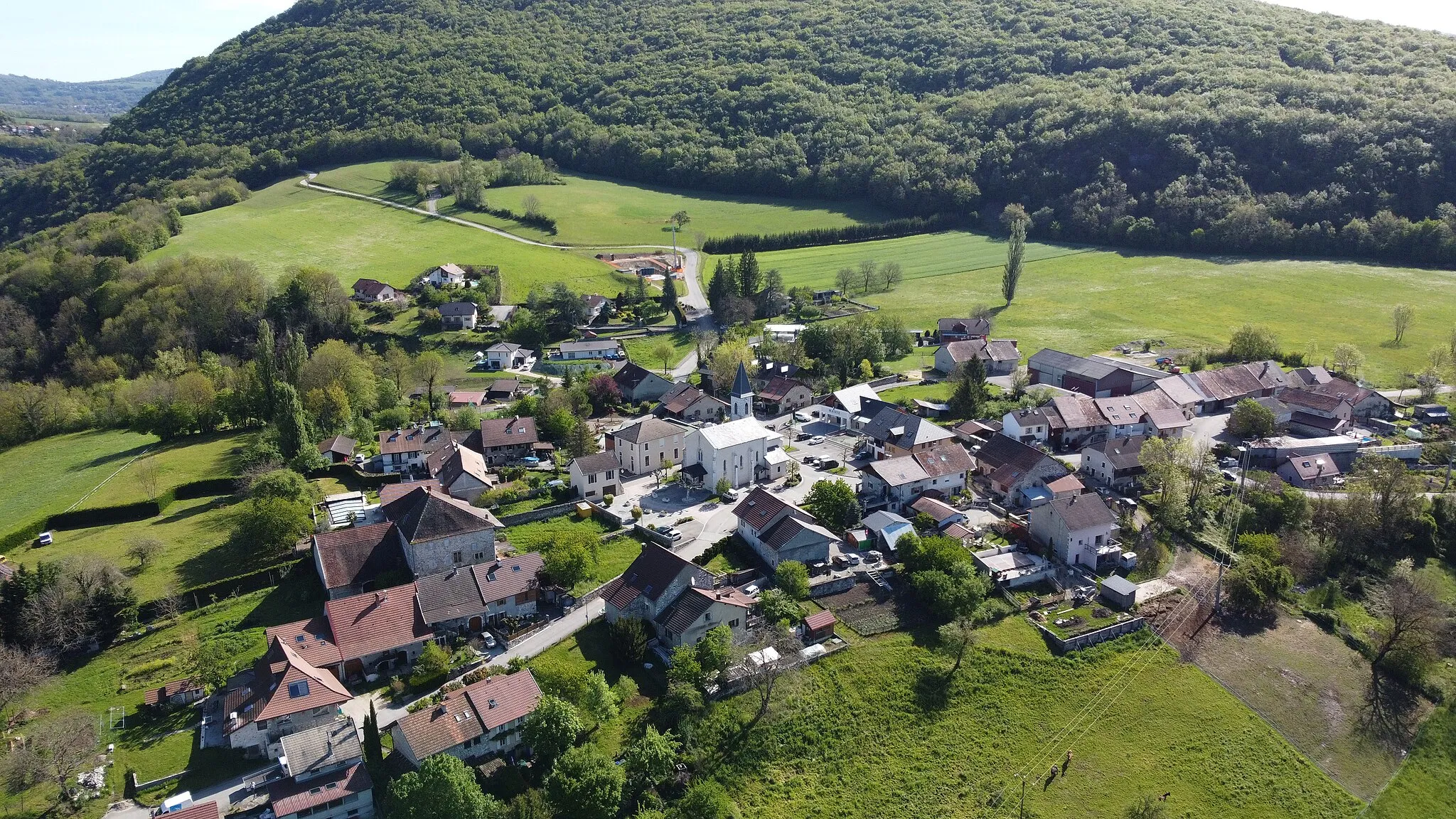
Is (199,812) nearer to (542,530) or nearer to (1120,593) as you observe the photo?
(542,530)

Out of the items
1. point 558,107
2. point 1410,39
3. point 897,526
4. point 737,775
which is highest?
point 1410,39

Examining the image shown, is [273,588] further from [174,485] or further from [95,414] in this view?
[95,414]

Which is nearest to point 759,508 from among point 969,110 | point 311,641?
point 311,641

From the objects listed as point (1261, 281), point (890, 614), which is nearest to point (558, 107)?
point (1261, 281)

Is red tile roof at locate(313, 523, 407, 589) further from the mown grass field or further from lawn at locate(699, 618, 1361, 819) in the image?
lawn at locate(699, 618, 1361, 819)

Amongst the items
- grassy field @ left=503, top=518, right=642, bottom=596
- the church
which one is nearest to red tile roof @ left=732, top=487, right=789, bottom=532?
the church

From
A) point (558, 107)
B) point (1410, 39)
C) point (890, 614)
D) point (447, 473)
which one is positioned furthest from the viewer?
point (558, 107)
